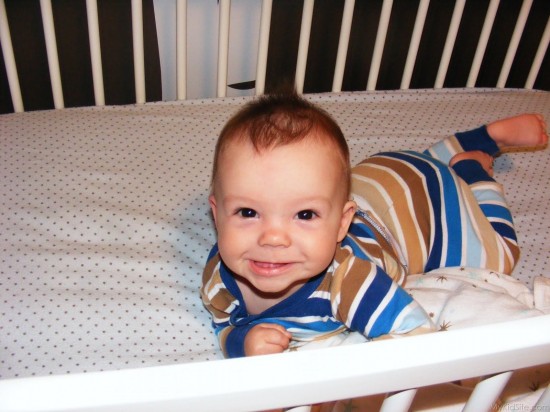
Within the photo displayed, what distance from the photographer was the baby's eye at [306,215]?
0.71 meters

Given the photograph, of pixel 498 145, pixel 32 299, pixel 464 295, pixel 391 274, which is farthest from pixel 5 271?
pixel 498 145

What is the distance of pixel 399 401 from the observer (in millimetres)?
537

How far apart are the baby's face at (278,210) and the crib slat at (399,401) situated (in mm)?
215

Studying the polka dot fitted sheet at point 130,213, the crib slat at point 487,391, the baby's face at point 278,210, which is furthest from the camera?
the polka dot fitted sheet at point 130,213

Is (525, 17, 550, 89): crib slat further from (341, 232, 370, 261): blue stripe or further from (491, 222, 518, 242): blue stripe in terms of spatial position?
(341, 232, 370, 261): blue stripe

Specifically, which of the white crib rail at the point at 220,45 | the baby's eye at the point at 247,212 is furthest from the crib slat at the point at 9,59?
the baby's eye at the point at 247,212

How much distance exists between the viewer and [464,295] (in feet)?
2.91

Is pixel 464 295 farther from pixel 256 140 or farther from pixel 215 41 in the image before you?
pixel 215 41

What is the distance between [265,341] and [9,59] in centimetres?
79

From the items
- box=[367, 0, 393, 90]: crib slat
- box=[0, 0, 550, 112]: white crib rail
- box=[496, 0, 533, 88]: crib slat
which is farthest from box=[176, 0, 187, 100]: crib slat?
box=[496, 0, 533, 88]: crib slat

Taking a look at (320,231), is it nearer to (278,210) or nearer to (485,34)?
(278,210)

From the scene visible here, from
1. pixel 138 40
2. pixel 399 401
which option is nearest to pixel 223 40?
pixel 138 40

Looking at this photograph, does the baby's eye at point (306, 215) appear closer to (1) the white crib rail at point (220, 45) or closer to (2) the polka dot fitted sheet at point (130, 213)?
(2) the polka dot fitted sheet at point (130, 213)

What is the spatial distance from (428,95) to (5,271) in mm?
999
